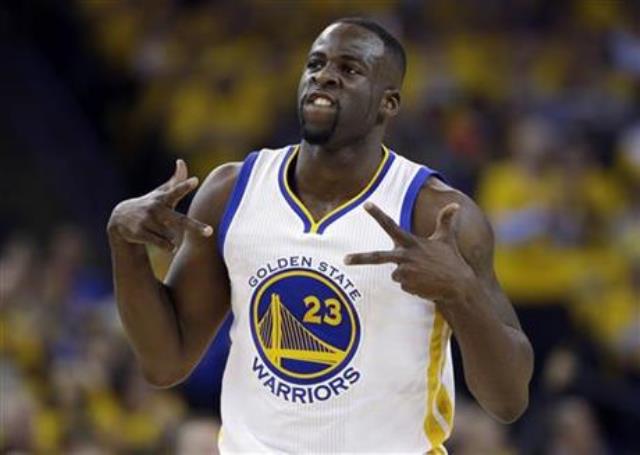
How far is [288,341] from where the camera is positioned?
443 centimetres

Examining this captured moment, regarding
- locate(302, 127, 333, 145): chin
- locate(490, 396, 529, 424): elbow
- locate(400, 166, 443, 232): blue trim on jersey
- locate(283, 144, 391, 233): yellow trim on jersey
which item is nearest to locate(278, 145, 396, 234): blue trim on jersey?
locate(283, 144, 391, 233): yellow trim on jersey

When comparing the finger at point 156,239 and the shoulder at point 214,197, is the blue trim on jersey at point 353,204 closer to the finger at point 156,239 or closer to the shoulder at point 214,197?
the shoulder at point 214,197

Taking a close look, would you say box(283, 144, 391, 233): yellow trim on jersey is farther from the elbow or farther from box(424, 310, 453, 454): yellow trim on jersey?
the elbow

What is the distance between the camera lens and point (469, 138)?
34.9 feet

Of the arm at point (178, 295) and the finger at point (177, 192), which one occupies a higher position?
the finger at point (177, 192)

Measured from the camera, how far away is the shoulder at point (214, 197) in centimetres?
466

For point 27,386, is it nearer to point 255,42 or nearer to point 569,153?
point 569,153

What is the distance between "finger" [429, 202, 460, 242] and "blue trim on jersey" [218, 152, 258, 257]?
73cm

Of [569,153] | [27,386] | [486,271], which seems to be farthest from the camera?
[569,153]

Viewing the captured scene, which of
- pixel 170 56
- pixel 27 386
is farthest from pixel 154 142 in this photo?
pixel 27 386

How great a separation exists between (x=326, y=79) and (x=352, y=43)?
0.15 meters

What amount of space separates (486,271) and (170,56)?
8783 millimetres

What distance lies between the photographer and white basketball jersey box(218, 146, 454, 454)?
438 cm

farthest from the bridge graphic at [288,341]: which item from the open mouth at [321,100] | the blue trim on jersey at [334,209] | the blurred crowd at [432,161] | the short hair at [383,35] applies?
the blurred crowd at [432,161]
